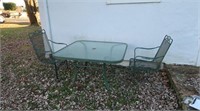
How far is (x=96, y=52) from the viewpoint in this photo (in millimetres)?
3342

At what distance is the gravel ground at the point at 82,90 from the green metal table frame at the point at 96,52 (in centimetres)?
25

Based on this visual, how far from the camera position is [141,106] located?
2824mm

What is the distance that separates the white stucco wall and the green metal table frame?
0.28 metres

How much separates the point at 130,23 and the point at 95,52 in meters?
0.99

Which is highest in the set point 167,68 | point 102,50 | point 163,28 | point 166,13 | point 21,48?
point 166,13

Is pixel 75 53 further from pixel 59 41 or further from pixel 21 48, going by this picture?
pixel 21 48

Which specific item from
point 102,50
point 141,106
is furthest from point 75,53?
point 141,106

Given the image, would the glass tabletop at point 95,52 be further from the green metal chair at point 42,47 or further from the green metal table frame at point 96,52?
the green metal chair at point 42,47

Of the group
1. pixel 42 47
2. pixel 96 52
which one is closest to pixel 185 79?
pixel 96 52

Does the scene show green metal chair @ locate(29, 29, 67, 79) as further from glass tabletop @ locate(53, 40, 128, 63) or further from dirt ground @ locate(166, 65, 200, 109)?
dirt ground @ locate(166, 65, 200, 109)

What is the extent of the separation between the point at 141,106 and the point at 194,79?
1.10 m

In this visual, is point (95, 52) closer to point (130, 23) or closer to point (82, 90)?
point (82, 90)

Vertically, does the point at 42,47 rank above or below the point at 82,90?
above

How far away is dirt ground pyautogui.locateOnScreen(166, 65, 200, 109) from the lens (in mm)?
2835
